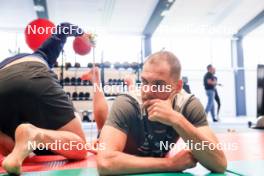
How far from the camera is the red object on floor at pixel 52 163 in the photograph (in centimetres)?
179

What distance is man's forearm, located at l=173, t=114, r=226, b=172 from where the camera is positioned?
133 centimetres

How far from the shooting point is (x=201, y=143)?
1.36 meters

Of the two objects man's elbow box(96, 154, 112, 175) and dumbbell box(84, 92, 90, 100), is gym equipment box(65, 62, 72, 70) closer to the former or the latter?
dumbbell box(84, 92, 90, 100)

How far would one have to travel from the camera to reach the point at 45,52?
215 centimetres

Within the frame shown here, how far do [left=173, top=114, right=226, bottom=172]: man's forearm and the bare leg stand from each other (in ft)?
2.57

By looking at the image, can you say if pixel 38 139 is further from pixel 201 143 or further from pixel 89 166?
pixel 201 143

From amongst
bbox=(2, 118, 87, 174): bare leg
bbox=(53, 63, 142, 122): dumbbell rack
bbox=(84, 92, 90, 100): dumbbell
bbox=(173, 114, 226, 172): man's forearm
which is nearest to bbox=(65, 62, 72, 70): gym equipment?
bbox=(53, 63, 142, 122): dumbbell rack

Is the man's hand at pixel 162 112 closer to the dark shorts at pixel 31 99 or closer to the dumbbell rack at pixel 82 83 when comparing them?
the dark shorts at pixel 31 99

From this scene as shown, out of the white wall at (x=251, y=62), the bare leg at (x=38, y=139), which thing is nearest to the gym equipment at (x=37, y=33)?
the bare leg at (x=38, y=139)

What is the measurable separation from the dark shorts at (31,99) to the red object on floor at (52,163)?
24 cm

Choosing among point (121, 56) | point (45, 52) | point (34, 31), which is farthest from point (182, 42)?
point (45, 52)

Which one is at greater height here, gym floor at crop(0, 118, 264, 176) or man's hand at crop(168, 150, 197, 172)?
man's hand at crop(168, 150, 197, 172)

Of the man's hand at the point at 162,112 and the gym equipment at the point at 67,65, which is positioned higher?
the gym equipment at the point at 67,65
